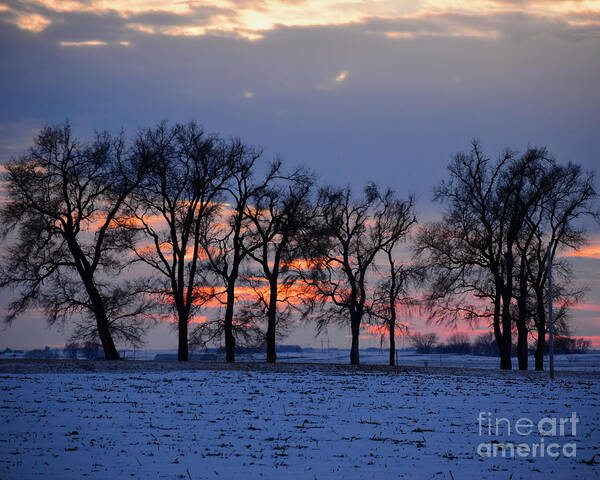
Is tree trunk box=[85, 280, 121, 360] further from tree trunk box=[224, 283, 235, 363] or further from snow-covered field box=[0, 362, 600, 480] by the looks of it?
snow-covered field box=[0, 362, 600, 480]

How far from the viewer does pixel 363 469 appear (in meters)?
12.8

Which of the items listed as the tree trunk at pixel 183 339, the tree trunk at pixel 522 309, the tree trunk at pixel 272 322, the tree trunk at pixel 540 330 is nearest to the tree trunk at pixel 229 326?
the tree trunk at pixel 272 322

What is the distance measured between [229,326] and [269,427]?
81.4ft

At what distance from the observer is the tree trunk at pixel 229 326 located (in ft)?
135

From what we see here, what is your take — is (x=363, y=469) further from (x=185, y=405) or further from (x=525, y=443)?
(x=185, y=405)

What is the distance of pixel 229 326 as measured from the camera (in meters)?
41.5

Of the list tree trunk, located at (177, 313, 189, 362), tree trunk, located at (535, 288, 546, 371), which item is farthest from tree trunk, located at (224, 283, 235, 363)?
tree trunk, located at (535, 288, 546, 371)

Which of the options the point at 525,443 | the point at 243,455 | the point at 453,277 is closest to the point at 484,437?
the point at 525,443

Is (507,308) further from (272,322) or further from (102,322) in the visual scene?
(102,322)

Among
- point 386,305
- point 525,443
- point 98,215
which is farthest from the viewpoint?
point 386,305

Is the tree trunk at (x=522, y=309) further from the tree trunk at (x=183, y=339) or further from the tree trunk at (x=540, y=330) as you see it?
the tree trunk at (x=183, y=339)

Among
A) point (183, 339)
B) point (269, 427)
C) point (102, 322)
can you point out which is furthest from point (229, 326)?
point (269, 427)

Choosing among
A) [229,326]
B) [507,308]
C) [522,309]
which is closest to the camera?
[229,326]

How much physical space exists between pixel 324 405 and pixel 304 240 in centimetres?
2189
